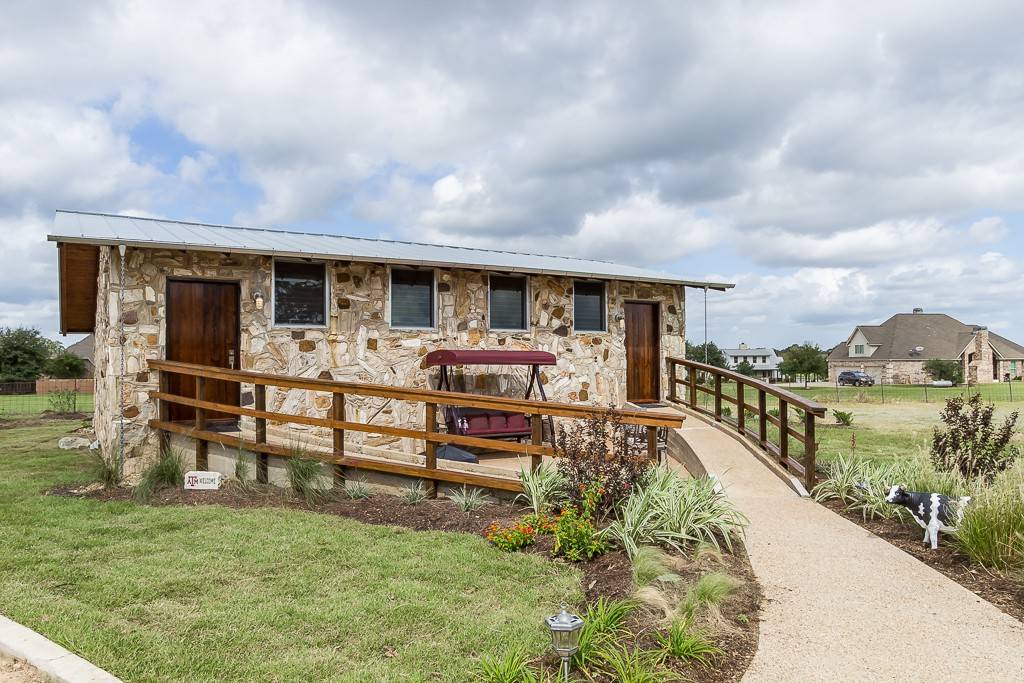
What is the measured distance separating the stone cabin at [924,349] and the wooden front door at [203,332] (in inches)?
1913

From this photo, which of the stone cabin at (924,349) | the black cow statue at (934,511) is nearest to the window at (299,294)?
the black cow statue at (934,511)

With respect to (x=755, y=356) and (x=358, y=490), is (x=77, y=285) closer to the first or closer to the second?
(x=358, y=490)

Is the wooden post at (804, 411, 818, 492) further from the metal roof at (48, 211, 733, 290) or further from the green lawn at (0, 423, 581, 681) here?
the metal roof at (48, 211, 733, 290)

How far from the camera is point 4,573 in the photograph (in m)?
5.09

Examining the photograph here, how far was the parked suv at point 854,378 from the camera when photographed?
5156 cm

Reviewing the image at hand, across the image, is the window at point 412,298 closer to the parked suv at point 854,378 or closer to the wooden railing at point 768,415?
the wooden railing at point 768,415

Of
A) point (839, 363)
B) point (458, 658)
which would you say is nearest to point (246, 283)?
point (458, 658)

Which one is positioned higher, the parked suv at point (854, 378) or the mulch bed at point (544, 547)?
the mulch bed at point (544, 547)

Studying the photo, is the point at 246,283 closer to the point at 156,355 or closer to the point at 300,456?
the point at 156,355

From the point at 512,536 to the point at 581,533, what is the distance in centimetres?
60

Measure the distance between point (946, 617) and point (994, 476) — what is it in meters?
2.89

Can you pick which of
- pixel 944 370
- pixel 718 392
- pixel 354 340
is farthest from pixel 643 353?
pixel 944 370

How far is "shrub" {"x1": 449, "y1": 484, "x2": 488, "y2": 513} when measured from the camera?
6578 mm

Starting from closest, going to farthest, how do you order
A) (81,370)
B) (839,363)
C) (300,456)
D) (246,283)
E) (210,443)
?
(300,456)
(210,443)
(246,283)
(81,370)
(839,363)
